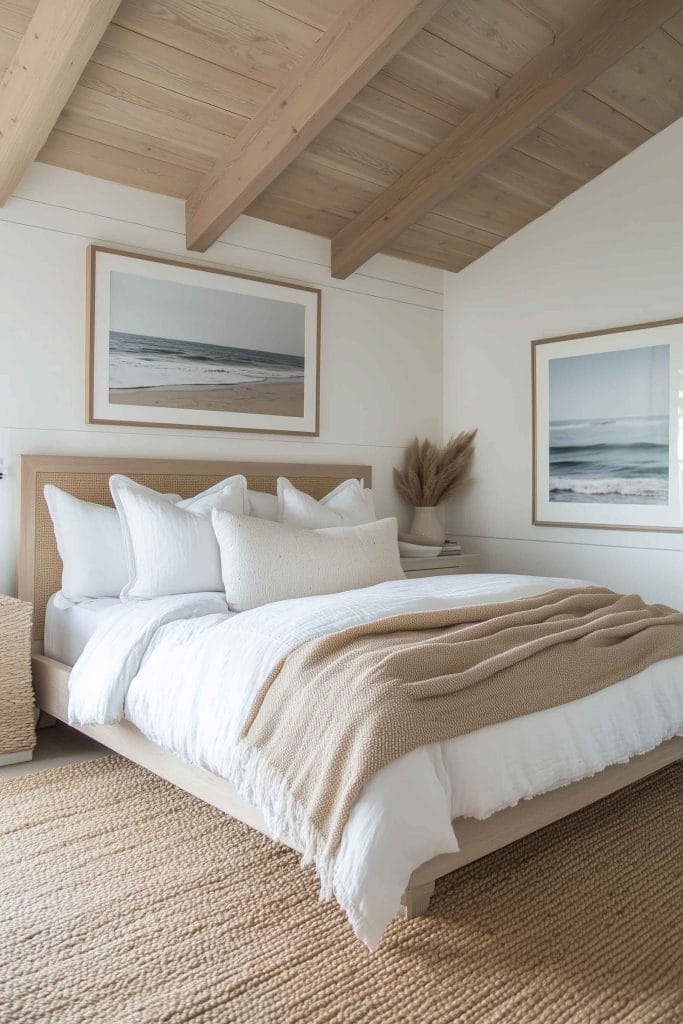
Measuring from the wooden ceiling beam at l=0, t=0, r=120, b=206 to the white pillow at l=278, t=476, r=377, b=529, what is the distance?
177 centimetres

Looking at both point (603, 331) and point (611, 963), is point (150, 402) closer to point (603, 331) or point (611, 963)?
point (603, 331)

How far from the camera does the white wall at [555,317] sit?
4270 millimetres

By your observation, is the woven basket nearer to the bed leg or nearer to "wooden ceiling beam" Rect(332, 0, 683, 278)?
the bed leg

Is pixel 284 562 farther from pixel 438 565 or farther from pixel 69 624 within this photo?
pixel 438 565

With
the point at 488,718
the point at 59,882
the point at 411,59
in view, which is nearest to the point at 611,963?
the point at 488,718

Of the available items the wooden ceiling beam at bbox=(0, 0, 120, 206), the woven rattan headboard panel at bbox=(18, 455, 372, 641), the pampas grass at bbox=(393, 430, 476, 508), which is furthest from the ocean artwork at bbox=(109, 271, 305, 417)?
the pampas grass at bbox=(393, 430, 476, 508)

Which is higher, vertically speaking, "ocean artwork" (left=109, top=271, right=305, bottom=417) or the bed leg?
"ocean artwork" (left=109, top=271, right=305, bottom=417)

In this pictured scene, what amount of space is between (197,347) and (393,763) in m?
2.74

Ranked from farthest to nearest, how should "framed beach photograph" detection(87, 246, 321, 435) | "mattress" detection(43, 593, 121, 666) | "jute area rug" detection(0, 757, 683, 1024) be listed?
"framed beach photograph" detection(87, 246, 321, 435) < "mattress" detection(43, 593, 121, 666) < "jute area rug" detection(0, 757, 683, 1024)

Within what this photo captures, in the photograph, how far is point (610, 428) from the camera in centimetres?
445

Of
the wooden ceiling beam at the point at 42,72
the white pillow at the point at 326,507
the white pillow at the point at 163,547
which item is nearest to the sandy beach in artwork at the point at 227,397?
the white pillow at the point at 326,507

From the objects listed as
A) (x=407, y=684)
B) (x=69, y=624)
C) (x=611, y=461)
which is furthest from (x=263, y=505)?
(x=407, y=684)

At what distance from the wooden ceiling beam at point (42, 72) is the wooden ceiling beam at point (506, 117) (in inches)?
70.7

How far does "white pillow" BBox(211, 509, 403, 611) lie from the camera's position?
3.15 metres
